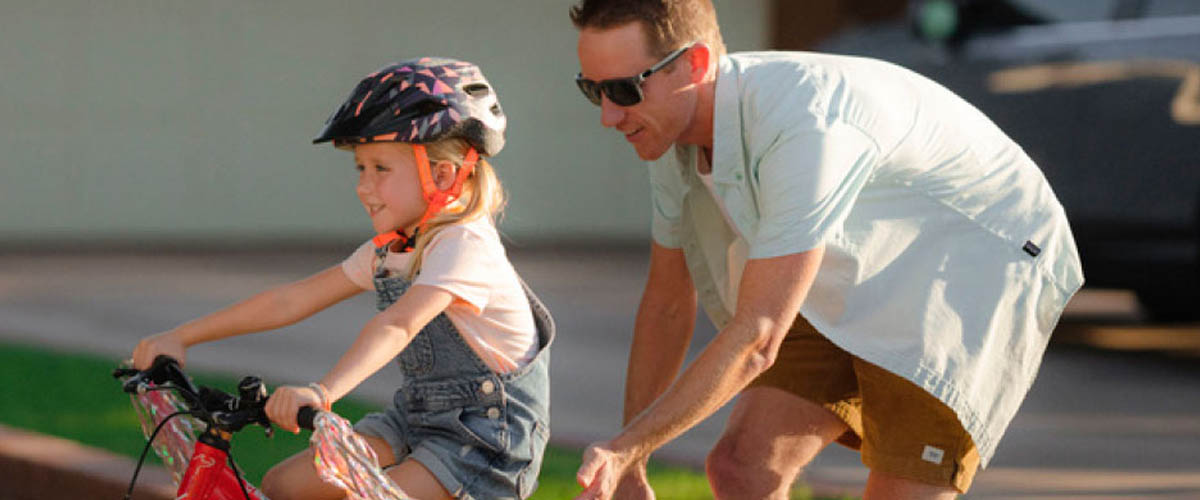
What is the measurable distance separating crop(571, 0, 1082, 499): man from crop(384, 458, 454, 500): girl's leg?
1.71 feet

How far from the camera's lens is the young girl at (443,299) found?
3.52 meters

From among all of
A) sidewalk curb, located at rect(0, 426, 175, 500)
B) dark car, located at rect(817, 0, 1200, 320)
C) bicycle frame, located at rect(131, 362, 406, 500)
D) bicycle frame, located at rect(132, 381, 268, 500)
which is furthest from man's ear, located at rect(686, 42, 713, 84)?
dark car, located at rect(817, 0, 1200, 320)

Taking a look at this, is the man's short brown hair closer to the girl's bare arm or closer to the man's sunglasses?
the man's sunglasses

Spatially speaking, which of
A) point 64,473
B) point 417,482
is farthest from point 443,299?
point 64,473

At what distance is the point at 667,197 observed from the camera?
13.8 feet

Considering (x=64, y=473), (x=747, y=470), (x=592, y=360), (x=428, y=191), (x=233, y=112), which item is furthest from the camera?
(x=233, y=112)

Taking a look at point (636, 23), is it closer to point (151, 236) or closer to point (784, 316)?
point (784, 316)

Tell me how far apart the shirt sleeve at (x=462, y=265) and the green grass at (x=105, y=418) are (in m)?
2.06

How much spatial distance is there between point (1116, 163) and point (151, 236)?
29.9 feet

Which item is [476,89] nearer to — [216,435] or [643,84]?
[643,84]

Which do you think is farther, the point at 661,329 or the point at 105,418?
the point at 105,418

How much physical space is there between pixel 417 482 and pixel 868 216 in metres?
1.12

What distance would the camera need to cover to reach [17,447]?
5.57m

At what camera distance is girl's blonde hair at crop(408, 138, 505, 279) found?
3.58 m
